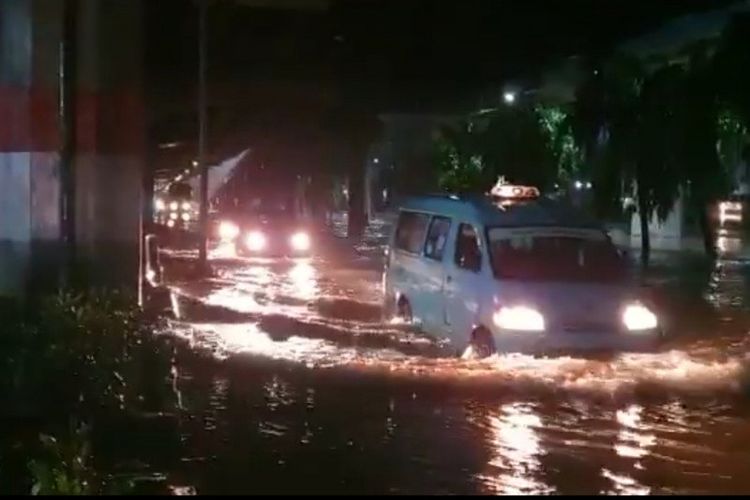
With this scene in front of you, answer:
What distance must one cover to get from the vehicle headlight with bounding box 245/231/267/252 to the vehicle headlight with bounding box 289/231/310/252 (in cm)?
75

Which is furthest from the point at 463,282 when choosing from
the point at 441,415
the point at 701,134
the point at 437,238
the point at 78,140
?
the point at 701,134

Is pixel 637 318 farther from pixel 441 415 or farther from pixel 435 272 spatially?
pixel 441 415

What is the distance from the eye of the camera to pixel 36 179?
1591 centimetres

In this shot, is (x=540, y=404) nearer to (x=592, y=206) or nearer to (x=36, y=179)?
(x=36, y=179)

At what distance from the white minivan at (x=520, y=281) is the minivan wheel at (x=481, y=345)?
0.01 metres

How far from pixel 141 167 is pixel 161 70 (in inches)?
615

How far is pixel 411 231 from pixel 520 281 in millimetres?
3589

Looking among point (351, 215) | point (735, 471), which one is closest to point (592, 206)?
point (351, 215)

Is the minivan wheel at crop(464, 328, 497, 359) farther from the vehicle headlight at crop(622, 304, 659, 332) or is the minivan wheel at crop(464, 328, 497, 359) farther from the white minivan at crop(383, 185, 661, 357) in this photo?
the vehicle headlight at crop(622, 304, 659, 332)

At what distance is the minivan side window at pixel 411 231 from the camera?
17031 millimetres

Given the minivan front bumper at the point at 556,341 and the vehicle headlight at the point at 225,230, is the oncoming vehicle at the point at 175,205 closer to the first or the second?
the vehicle headlight at the point at 225,230

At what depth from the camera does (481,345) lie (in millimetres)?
14414

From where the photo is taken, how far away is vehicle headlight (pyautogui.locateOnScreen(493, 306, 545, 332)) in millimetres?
13781

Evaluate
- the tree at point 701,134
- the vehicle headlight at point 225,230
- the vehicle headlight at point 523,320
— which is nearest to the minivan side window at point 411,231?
the vehicle headlight at point 523,320
